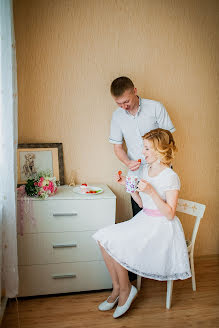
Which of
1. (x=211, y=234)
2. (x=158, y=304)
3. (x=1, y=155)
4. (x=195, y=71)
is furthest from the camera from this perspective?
(x=211, y=234)

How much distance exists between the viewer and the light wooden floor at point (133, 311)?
1940 millimetres

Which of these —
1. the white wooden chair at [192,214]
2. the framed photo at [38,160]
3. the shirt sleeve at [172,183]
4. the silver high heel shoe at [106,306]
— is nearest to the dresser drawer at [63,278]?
the silver high heel shoe at [106,306]

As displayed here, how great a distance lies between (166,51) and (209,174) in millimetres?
1184

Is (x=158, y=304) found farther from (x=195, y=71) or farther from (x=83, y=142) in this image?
(x=195, y=71)

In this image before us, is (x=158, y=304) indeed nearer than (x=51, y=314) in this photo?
No

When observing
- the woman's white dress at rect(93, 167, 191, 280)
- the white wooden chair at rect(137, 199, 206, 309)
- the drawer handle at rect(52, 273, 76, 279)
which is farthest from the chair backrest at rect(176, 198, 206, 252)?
the drawer handle at rect(52, 273, 76, 279)

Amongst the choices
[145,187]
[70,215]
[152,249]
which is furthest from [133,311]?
[145,187]

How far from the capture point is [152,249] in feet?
6.26

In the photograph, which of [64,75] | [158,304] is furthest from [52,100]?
[158,304]

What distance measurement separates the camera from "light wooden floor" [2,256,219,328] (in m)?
1.94

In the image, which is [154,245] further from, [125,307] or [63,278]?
[63,278]

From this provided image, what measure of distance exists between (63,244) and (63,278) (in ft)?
0.87

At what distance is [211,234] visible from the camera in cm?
292

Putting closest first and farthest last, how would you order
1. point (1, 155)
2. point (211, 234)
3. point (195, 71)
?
point (1, 155) → point (195, 71) → point (211, 234)
